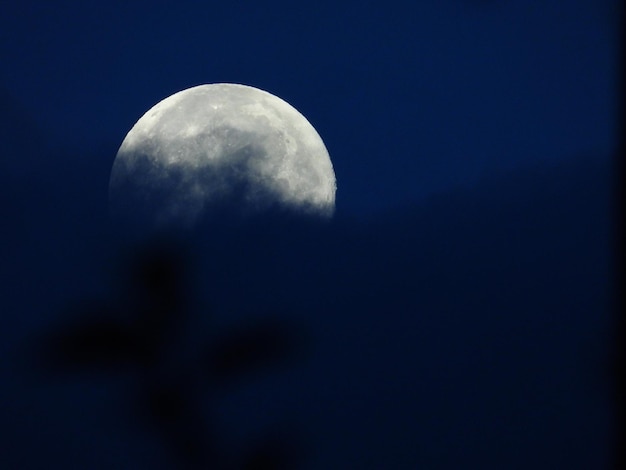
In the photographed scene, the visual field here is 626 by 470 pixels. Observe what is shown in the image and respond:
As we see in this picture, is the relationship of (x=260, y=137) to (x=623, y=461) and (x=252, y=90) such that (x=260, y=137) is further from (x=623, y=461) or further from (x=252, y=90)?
(x=623, y=461)

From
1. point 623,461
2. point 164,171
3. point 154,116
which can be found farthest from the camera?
point 154,116

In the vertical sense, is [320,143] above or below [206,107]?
below

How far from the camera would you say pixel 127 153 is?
18.4ft

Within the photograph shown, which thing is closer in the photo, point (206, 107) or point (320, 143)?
point (206, 107)

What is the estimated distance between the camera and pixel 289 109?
5965 mm

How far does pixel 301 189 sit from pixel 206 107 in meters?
1.09

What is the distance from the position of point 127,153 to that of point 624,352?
480 cm

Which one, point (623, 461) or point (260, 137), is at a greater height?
point (260, 137)

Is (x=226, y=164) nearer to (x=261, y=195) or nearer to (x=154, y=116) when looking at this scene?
(x=261, y=195)

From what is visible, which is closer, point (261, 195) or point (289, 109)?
point (261, 195)

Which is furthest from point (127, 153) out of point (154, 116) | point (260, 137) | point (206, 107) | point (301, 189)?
point (301, 189)

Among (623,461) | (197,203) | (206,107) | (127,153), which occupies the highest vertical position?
(206,107)

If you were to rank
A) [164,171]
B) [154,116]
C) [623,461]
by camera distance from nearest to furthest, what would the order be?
[623,461]
[164,171]
[154,116]

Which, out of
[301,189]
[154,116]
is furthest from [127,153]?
[301,189]
